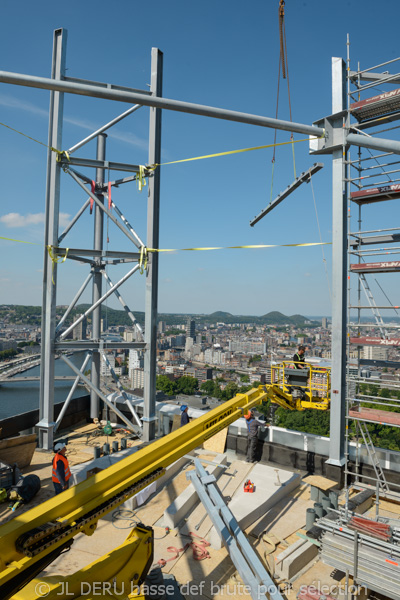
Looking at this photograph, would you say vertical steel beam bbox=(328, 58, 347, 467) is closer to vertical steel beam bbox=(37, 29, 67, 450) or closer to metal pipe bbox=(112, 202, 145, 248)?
metal pipe bbox=(112, 202, 145, 248)

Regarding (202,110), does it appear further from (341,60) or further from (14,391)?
(14,391)

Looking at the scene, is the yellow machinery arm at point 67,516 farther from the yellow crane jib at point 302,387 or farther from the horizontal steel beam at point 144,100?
the yellow crane jib at point 302,387

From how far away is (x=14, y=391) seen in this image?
9225cm

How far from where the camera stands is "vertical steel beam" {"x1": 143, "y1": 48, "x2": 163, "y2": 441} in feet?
40.4

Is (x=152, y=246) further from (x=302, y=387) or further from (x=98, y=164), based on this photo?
(x=302, y=387)

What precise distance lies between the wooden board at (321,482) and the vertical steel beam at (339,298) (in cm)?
51

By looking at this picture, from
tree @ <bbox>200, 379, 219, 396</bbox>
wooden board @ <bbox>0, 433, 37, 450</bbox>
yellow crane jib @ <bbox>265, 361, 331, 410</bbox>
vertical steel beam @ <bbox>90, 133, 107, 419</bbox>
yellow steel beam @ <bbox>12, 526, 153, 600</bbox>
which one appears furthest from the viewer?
tree @ <bbox>200, 379, 219, 396</bbox>

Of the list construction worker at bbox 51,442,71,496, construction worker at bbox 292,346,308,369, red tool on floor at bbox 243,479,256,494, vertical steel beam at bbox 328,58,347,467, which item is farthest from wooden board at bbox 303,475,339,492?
construction worker at bbox 51,442,71,496

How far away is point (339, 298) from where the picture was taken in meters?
9.38

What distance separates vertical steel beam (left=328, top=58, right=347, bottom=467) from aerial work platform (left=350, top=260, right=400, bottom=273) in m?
0.45

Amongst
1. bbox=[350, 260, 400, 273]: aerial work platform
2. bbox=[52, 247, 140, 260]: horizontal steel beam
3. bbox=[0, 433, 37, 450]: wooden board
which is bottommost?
bbox=[0, 433, 37, 450]: wooden board

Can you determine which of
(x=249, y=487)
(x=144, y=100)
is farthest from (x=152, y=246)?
(x=144, y=100)

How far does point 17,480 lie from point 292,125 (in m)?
9.65

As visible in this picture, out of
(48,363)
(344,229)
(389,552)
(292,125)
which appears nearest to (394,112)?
(344,229)
